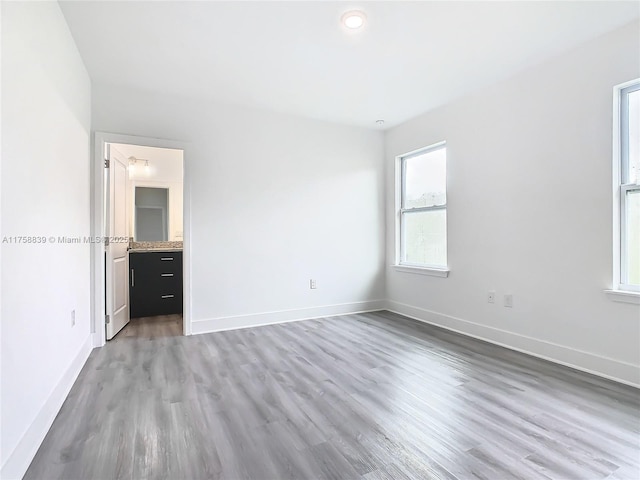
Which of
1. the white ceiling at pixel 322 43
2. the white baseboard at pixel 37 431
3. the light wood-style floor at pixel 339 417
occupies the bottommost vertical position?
the light wood-style floor at pixel 339 417

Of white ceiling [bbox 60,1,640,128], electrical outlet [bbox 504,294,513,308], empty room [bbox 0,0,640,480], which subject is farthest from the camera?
electrical outlet [bbox 504,294,513,308]

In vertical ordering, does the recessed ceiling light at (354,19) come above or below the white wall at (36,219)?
above

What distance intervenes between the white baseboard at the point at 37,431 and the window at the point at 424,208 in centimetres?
345

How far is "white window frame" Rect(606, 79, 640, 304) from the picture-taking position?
Result: 7.77 feet

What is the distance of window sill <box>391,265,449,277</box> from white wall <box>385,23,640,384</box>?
0.07 m

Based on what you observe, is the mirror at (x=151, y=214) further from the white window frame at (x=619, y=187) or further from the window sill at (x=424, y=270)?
the white window frame at (x=619, y=187)

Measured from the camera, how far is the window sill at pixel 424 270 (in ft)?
12.2

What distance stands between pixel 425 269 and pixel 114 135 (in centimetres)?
350

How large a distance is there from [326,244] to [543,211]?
232 cm

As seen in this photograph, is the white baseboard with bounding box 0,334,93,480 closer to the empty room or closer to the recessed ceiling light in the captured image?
the empty room

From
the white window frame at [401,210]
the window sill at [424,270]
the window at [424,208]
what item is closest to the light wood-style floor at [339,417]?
the window sill at [424,270]

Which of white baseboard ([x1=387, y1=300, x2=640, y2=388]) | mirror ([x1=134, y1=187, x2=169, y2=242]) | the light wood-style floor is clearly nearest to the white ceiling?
white baseboard ([x1=387, y1=300, x2=640, y2=388])

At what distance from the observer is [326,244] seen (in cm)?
429

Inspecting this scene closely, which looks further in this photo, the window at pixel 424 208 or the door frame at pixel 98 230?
the window at pixel 424 208
